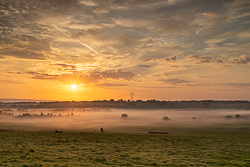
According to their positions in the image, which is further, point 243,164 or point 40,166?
point 243,164

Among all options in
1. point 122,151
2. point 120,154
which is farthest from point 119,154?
point 122,151

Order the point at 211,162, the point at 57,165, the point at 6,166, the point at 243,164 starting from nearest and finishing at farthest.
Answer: the point at 6,166
the point at 57,165
the point at 243,164
the point at 211,162

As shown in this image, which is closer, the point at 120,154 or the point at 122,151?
the point at 120,154

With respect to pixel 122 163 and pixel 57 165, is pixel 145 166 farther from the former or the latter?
pixel 57 165

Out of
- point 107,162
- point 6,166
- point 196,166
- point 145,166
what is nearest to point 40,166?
point 6,166

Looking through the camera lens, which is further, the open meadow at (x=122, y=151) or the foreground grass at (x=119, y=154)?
the open meadow at (x=122, y=151)

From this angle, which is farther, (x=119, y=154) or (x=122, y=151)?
(x=122, y=151)

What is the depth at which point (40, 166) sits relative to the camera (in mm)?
17094

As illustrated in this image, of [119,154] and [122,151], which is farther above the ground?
[119,154]

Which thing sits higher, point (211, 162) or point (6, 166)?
point (6, 166)

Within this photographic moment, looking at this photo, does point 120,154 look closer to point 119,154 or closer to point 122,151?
point 119,154

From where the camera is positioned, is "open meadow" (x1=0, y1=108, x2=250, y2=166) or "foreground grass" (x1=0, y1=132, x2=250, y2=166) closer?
"foreground grass" (x1=0, y1=132, x2=250, y2=166)

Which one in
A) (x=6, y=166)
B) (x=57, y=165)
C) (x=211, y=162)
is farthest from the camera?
(x=211, y=162)

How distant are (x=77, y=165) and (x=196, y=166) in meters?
11.2
